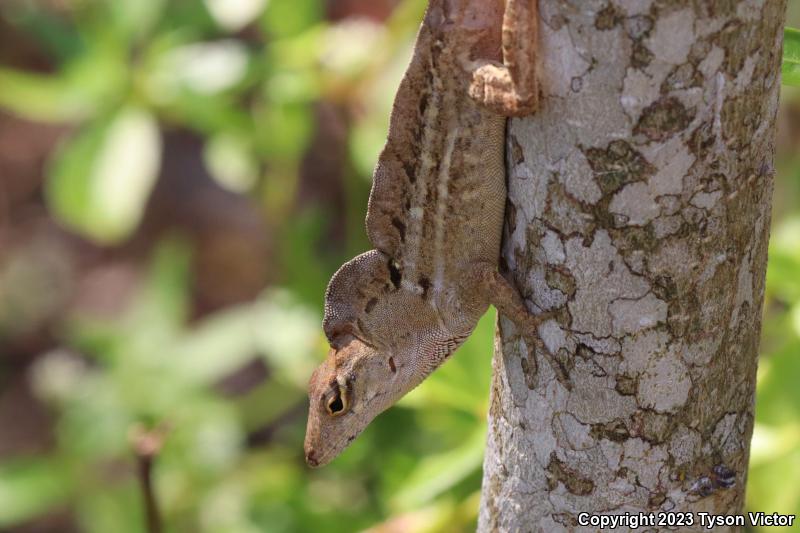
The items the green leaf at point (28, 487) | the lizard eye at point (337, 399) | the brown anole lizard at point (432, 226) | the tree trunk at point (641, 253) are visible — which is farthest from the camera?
the green leaf at point (28, 487)

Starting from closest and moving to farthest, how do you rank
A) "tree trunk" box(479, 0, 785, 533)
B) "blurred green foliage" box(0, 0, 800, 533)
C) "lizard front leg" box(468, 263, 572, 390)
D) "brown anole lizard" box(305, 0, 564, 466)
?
"tree trunk" box(479, 0, 785, 533), "lizard front leg" box(468, 263, 572, 390), "brown anole lizard" box(305, 0, 564, 466), "blurred green foliage" box(0, 0, 800, 533)

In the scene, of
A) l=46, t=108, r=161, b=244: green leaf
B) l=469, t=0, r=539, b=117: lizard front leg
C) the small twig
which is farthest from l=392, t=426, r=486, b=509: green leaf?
l=46, t=108, r=161, b=244: green leaf

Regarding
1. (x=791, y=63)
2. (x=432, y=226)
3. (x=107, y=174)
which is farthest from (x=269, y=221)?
(x=791, y=63)

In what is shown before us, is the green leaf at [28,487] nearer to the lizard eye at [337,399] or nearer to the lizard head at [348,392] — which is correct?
the lizard head at [348,392]

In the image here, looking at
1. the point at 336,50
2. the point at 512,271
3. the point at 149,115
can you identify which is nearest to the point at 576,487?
the point at 512,271

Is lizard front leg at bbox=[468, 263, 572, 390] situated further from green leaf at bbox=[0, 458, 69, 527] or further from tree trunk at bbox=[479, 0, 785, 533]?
green leaf at bbox=[0, 458, 69, 527]

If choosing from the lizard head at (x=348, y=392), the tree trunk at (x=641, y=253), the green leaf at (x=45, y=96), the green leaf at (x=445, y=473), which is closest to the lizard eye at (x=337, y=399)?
the lizard head at (x=348, y=392)

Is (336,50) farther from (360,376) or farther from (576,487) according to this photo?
(576,487)
